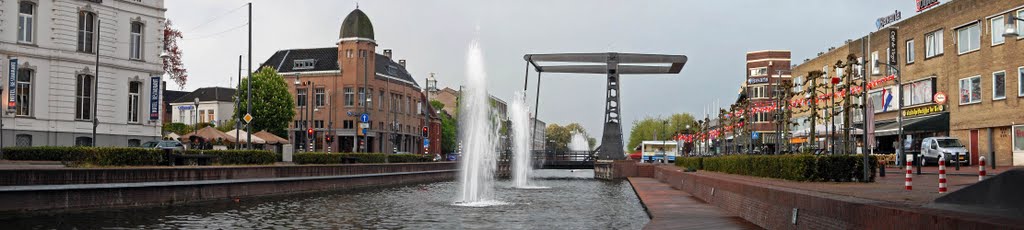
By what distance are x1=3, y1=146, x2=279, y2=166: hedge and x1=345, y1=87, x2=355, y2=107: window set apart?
61906 millimetres

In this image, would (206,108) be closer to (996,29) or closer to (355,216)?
(996,29)

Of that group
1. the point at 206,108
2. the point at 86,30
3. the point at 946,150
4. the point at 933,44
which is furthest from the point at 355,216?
the point at 206,108

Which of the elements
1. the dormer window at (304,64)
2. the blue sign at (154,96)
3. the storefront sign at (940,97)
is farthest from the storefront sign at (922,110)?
the dormer window at (304,64)

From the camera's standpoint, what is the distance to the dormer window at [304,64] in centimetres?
10112

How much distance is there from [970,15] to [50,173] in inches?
1673

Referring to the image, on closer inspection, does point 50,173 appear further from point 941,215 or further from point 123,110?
point 123,110

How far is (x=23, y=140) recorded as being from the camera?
4038cm

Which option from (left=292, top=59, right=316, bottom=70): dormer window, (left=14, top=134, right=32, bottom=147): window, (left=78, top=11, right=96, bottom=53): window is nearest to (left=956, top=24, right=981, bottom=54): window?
(left=78, top=11, right=96, bottom=53): window

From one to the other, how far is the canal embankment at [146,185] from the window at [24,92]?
1562cm

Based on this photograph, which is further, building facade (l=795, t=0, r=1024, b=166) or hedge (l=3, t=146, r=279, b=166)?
building facade (l=795, t=0, r=1024, b=166)

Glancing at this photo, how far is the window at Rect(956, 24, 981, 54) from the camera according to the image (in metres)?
44.4

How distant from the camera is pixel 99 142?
43875mm

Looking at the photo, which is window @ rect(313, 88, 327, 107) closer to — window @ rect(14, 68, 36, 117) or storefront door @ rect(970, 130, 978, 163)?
window @ rect(14, 68, 36, 117)

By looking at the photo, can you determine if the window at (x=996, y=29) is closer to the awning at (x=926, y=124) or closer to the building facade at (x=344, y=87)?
the awning at (x=926, y=124)
